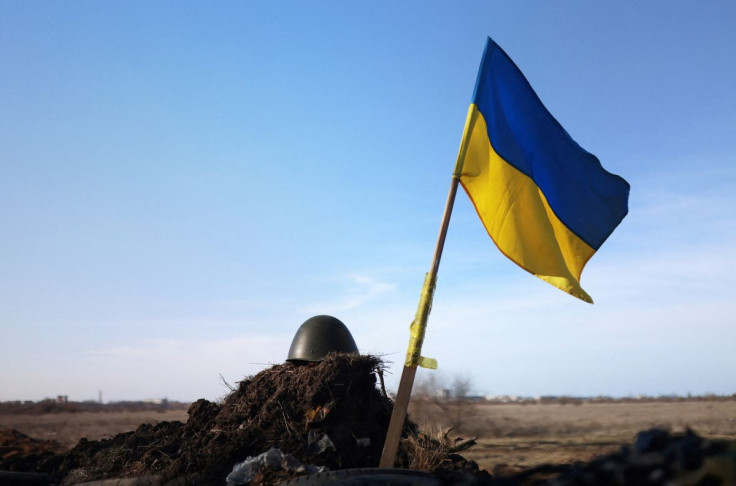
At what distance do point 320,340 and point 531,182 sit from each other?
3970 mm

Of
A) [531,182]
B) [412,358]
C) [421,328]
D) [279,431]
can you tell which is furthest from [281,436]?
[531,182]

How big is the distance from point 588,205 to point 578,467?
5.82 metres

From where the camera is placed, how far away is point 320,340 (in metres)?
10.5

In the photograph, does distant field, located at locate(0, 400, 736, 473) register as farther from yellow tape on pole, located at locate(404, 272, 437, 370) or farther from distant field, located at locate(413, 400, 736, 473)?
yellow tape on pole, located at locate(404, 272, 437, 370)

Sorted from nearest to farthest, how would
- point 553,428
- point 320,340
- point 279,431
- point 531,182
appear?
point 279,431 < point 531,182 < point 320,340 < point 553,428

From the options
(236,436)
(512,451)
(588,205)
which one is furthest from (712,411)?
(236,436)

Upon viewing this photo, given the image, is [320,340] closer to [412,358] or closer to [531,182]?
[412,358]

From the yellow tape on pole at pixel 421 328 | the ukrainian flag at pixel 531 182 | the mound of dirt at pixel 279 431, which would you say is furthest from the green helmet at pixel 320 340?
the ukrainian flag at pixel 531 182

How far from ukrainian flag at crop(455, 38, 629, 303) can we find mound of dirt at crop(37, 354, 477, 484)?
8.38 feet

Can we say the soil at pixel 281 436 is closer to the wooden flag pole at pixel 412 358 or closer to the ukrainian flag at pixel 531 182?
the wooden flag pole at pixel 412 358

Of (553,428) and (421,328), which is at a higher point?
(421,328)

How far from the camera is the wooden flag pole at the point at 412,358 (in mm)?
7473

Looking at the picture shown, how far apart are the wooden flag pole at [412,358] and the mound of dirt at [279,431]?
0.78 m

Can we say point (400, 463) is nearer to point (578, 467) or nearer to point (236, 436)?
point (236, 436)
